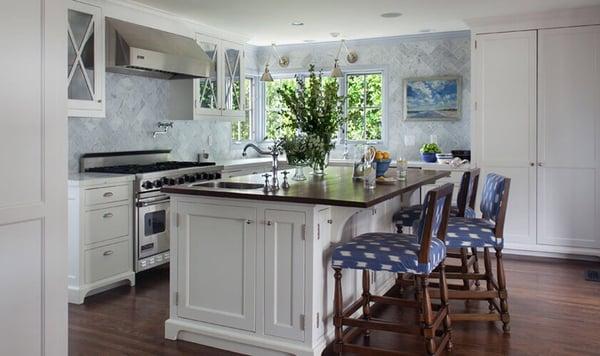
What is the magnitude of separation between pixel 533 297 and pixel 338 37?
3843 mm

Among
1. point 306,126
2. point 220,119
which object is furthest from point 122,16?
point 306,126

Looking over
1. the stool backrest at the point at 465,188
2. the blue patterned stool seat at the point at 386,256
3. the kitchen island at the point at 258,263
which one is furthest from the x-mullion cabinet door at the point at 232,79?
the blue patterned stool seat at the point at 386,256

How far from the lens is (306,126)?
3.93 meters

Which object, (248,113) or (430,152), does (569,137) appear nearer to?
(430,152)

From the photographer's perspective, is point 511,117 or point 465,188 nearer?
point 465,188

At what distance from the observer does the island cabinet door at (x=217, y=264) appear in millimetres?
3100

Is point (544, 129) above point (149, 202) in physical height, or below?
above

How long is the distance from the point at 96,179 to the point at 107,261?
2.11 feet

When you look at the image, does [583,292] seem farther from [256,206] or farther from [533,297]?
[256,206]

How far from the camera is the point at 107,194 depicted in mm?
4297

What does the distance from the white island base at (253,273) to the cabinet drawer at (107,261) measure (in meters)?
1.14

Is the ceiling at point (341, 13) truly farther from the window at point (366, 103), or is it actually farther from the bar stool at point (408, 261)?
the bar stool at point (408, 261)

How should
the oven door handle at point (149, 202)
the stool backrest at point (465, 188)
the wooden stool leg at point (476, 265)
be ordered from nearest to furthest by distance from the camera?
the stool backrest at point (465, 188) → the wooden stool leg at point (476, 265) → the oven door handle at point (149, 202)

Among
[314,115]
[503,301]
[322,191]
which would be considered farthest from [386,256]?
[314,115]
